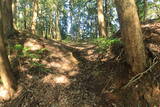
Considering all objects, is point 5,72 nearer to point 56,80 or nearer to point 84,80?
point 56,80

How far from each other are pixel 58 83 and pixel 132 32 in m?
2.72

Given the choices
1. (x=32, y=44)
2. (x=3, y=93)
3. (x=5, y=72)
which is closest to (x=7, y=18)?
(x=32, y=44)

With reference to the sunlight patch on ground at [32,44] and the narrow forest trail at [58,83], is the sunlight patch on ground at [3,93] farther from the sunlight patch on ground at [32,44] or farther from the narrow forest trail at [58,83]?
the sunlight patch on ground at [32,44]

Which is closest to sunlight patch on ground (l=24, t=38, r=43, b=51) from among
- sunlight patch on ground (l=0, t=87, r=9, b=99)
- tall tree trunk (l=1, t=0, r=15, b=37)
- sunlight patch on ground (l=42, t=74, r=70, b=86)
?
tall tree trunk (l=1, t=0, r=15, b=37)

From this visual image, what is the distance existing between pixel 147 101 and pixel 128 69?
97 centimetres

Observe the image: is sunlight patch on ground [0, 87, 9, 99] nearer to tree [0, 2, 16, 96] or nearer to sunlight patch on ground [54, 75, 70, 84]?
tree [0, 2, 16, 96]

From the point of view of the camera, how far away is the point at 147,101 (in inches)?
182

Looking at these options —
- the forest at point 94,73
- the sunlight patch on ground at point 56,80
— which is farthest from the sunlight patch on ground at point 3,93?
the sunlight patch on ground at point 56,80

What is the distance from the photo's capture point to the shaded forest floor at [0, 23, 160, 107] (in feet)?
16.0

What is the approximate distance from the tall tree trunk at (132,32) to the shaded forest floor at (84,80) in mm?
338

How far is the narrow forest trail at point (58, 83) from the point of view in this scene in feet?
17.6

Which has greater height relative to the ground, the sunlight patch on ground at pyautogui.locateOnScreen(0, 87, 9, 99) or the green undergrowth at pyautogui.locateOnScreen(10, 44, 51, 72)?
the green undergrowth at pyautogui.locateOnScreen(10, 44, 51, 72)

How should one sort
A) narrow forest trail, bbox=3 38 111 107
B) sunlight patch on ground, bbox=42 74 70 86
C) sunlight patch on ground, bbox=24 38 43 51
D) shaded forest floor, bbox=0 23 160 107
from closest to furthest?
shaded forest floor, bbox=0 23 160 107
narrow forest trail, bbox=3 38 111 107
sunlight patch on ground, bbox=42 74 70 86
sunlight patch on ground, bbox=24 38 43 51

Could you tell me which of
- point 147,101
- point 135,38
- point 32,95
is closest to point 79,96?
point 32,95
